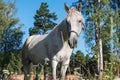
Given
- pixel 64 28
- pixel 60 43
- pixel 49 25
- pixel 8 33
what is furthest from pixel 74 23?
pixel 49 25

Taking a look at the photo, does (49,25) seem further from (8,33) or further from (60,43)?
(60,43)

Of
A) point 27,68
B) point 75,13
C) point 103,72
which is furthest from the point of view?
point 27,68

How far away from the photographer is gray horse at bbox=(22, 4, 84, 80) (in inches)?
321

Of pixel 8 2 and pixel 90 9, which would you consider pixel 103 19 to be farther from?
pixel 8 2

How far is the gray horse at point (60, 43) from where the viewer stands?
814cm

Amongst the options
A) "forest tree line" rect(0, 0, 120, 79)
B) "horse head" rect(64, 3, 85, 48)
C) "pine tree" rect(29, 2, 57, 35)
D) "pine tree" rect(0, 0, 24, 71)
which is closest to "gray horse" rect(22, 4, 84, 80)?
"horse head" rect(64, 3, 85, 48)

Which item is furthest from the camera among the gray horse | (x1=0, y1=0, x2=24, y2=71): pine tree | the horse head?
(x1=0, y1=0, x2=24, y2=71): pine tree

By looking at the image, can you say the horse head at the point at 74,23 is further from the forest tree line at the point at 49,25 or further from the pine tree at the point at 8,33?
the pine tree at the point at 8,33

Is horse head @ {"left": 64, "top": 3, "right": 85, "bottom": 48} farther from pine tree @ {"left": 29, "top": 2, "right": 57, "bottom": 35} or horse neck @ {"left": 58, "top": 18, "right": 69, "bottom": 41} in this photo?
pine tree @ {"left": 29, "top": 2, "right": 57, "bottom": 35}

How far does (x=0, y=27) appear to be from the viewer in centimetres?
5572

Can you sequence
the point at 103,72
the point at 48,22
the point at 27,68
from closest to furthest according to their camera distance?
the point at 103,72 → the point at 27,68 → the point at 48,22

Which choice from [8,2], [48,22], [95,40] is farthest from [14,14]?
[95,40]

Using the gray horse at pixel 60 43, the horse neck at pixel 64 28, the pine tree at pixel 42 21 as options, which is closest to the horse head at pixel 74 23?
the gray horse at pixel 60 43

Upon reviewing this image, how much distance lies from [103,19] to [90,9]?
224cm
